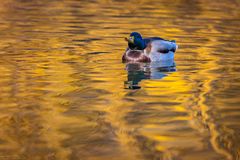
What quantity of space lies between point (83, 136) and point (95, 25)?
51.1 feet

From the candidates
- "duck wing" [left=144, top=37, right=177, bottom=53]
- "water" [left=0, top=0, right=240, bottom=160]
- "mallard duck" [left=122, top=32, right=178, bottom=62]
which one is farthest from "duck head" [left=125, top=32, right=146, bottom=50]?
"water" [left=0, top=0, right=240, bottom=160]

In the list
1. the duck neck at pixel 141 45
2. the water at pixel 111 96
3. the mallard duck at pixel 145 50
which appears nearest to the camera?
the water at pixel 111 96

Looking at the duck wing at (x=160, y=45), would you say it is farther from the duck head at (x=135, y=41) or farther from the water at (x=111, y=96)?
the water at (x=111, y=96)

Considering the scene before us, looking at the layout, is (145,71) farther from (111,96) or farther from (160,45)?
(111,96)

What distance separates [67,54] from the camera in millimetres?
17594

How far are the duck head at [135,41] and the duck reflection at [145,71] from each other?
0.46m

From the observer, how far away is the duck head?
1712 cm

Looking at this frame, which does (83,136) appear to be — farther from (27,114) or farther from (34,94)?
(34,94)

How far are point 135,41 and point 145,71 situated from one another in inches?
62.7

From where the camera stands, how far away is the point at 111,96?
41.0 feet

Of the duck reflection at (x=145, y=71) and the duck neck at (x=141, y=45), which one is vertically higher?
the duck neck at (x=141, y=45)

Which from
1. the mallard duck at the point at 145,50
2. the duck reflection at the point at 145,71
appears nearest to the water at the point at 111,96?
the duck reflection at the point at 145,71

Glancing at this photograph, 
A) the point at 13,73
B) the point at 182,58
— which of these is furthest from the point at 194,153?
the point at 182,58

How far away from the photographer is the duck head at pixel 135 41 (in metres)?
17.1
